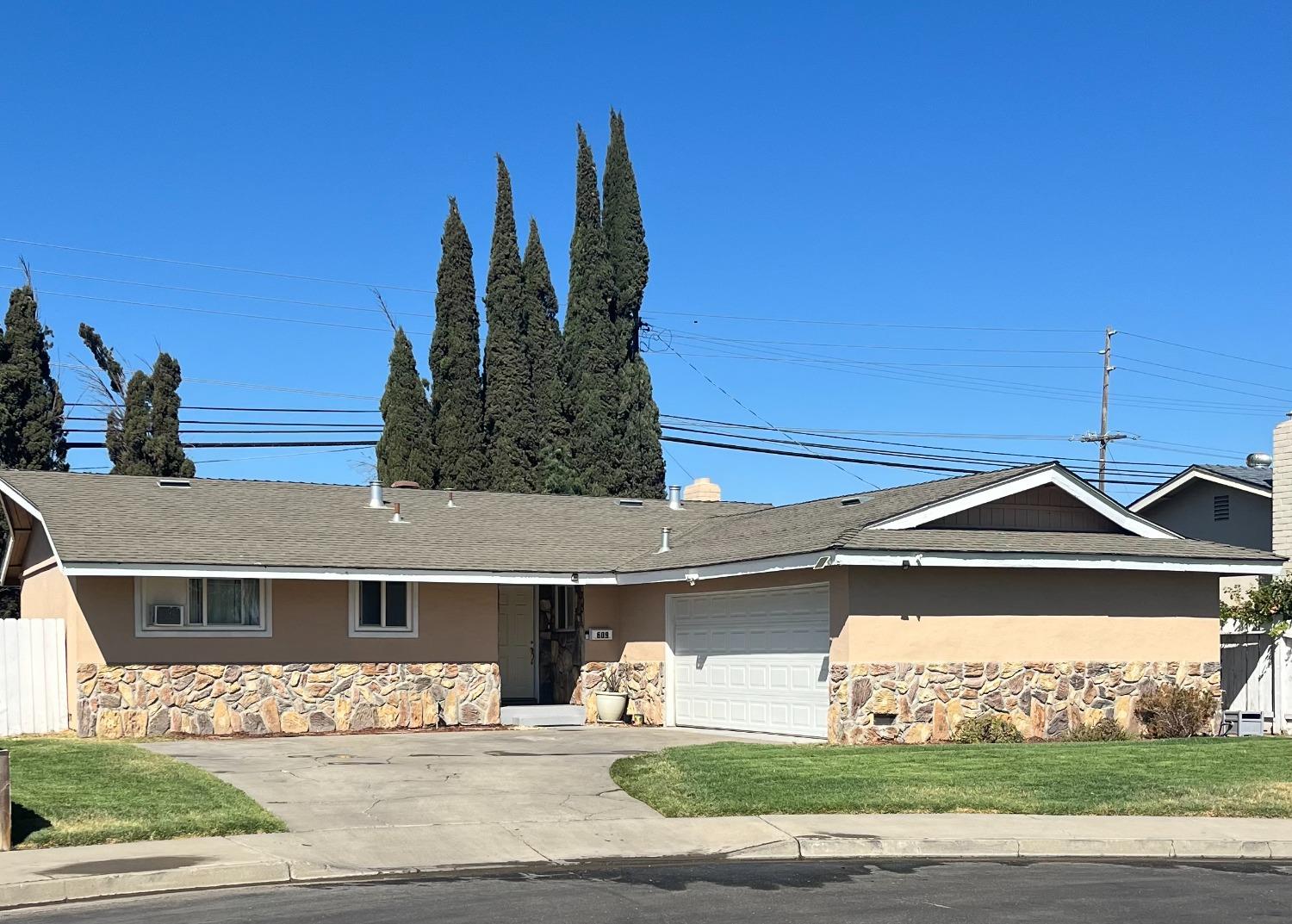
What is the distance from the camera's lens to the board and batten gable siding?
74.6ft

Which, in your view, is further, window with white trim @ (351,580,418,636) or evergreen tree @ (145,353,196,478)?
evergreen tree @ (145,353,196,478)

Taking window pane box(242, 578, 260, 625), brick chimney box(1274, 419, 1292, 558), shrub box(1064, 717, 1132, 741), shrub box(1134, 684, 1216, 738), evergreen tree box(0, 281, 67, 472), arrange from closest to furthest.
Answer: shrub box(1064, 717, 1132, 741) < shrub box(1134, 684, 1216, 738) < window pane box(242, 578, 260, 625) < brick chimney box(1274, 419, 1292, 558) < evergreen tree box(0, 281, 67, 472)

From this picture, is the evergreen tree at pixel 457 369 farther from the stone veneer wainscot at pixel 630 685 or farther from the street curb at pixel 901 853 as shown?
the street curb at pixel 901 853

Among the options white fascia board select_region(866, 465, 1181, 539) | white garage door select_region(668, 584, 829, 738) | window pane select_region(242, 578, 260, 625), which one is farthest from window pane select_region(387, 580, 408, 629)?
white fascia board select_region(866, 465, 1181, 539)

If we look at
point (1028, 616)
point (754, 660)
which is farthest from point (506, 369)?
point (1028, 616)

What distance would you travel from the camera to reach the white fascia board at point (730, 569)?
2058cm

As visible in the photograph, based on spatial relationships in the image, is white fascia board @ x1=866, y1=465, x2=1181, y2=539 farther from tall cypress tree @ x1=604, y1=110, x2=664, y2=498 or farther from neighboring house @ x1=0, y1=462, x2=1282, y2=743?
tall cypress tree @ x1=604, y1=110, x2=664, y2=498

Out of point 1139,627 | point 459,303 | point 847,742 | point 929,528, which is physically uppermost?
point 459,303

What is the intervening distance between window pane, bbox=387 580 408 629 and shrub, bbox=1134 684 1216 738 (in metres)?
11.5

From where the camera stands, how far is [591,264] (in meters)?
45.2

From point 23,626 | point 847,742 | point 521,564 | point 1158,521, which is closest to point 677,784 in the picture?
point 847,742

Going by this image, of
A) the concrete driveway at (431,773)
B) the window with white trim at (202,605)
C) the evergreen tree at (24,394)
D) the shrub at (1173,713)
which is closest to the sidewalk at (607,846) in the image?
the concrete driveway at (431,773)

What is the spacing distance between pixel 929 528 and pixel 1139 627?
3544 millimetres

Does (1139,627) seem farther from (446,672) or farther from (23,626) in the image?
(23,626)
